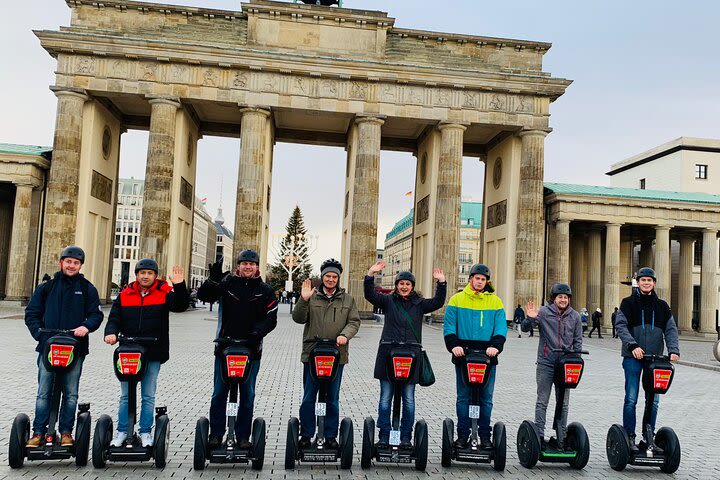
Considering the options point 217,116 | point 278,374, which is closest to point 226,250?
point 217,116

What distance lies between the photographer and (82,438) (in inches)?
256

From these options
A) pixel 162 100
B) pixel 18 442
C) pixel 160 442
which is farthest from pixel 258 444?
pixel 162 100

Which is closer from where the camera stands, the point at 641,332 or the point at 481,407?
the point at 481,407

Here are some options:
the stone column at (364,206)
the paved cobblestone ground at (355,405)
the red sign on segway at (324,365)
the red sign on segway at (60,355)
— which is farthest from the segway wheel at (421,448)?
the stone column at (364,206)

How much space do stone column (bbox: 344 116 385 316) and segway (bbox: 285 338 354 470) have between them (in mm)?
31174

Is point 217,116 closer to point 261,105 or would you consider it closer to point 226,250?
point 261,105

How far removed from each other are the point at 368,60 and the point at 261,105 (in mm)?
6751

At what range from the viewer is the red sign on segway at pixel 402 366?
6.88 m

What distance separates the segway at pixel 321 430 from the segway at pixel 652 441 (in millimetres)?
2925

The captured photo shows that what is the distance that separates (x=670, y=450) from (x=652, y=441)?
20cm

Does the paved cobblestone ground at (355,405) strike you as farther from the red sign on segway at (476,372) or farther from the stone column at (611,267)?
the stone column at (611,267)

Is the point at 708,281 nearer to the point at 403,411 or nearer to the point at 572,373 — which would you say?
the point at 572,373

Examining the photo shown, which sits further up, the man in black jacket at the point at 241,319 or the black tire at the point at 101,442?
the man in black jacket at the point at 241,319

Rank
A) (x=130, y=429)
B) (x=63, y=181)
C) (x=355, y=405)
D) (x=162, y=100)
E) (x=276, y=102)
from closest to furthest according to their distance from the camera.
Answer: (x=130, y=429)
(x=355, y=405)
(x=63, y=181)
(x=162, y=100)
(x=276, y=102)
